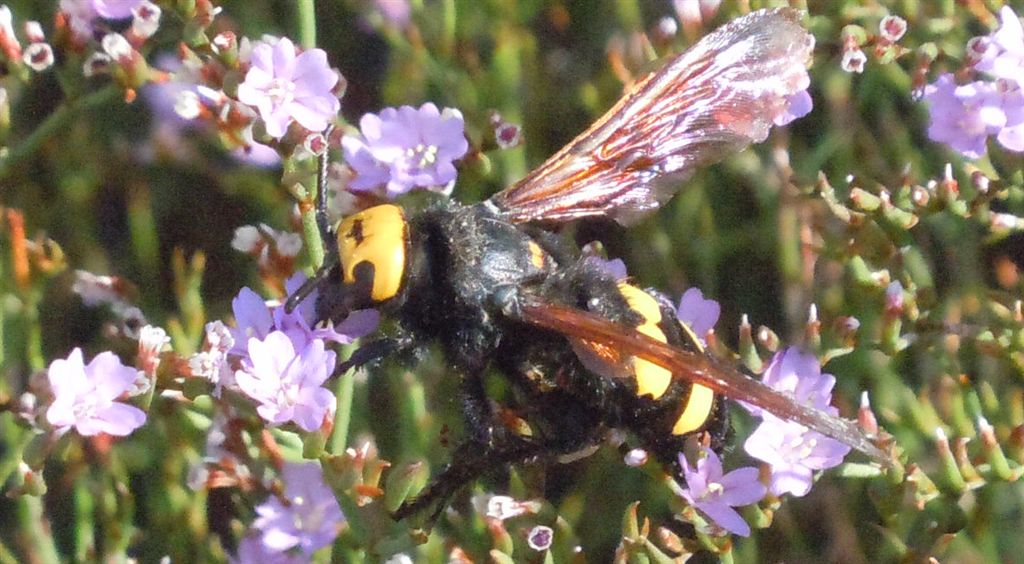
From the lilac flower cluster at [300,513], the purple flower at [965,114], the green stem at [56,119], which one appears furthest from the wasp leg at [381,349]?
the purple flower at [965,114]

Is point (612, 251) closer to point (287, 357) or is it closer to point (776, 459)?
point (776, 459)

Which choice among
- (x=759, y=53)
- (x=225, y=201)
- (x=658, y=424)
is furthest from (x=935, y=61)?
(x=225, y=201)

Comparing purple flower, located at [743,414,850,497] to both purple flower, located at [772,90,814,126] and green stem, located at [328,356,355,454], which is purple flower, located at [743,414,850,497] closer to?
purple flower, located at [772,90,814,126]

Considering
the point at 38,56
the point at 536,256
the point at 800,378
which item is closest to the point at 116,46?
the point at 38,56

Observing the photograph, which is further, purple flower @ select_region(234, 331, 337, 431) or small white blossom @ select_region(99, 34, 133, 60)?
small white blossom @ select_region(99, 34, 133, 60)

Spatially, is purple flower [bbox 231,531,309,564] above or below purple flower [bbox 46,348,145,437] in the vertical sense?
below

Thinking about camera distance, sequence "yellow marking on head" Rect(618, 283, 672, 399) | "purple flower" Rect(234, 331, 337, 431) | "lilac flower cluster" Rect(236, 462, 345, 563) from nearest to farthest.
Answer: "yellow marking on head" Rect(618, 283, 672, 399)
"purple flower" Rect(234, 331, 337, 431)
"lilac flower cluster" Rect(236, 462, 345, 563)

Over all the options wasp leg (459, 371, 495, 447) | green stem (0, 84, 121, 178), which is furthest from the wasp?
green stem (0, 84, 121, 178)

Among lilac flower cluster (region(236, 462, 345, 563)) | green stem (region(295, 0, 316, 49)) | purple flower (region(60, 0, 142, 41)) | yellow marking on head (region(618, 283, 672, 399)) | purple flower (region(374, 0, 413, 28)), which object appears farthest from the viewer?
purple flower (region(374, 0, 413, 28))
